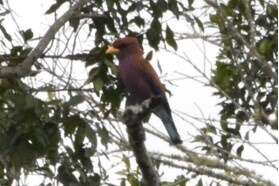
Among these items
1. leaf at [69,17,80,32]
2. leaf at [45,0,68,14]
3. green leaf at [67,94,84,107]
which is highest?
leaf at [45,0,68,14]

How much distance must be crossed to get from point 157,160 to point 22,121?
0.68m

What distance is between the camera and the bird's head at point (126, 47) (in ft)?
15.5

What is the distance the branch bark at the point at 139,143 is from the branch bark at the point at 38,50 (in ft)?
3.47

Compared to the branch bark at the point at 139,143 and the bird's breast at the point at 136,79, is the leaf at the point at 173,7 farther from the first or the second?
the branch bark at the point at 139,143

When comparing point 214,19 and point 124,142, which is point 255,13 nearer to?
point 214,19

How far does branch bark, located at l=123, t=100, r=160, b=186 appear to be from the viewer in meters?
3.12

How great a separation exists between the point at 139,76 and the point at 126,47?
36cm

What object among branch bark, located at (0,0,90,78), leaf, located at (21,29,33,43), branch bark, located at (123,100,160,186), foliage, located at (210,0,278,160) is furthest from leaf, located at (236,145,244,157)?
branch bark, located at (123,100,160,186)

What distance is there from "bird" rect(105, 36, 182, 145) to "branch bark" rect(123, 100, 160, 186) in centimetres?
151

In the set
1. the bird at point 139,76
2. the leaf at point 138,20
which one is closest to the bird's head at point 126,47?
the bird at point 139,76

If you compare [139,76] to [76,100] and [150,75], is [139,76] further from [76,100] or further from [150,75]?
[76,100]

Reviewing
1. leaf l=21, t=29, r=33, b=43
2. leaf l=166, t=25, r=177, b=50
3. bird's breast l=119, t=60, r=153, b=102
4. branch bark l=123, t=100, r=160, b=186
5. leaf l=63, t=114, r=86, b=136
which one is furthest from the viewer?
bird's breast l=119, t=60, r=153, b=102

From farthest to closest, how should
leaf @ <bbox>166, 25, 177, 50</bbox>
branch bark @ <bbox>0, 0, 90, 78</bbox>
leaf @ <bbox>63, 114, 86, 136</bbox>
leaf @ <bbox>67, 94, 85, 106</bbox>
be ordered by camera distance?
1. leaf @ <bbox>166, 25, 177, 50</bbox>
2. branch bark @ <bbox>0, 0, 90, 78</bbox>
3. leaf @ <bbox>63, 114, 86, 136</bbox>
4. leaf @ <bbox>67, 94, 85, 106</bbox>

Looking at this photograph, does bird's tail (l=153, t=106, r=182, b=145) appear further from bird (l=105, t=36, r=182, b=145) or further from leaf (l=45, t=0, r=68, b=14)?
leaf (l=45, t=0, r=68, b=14)
